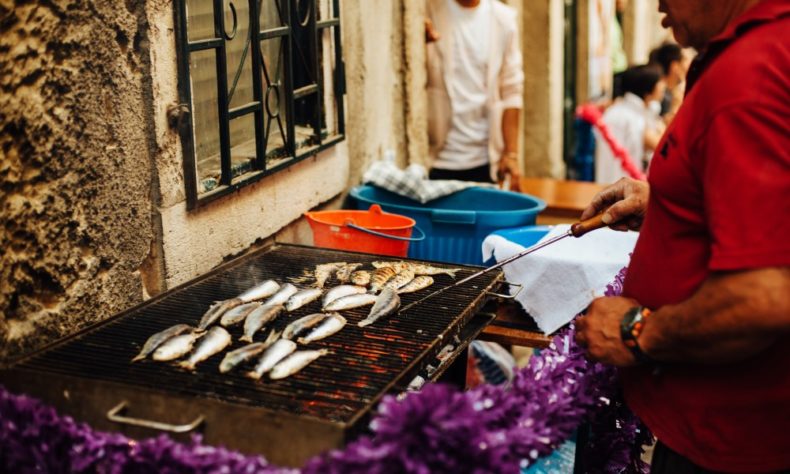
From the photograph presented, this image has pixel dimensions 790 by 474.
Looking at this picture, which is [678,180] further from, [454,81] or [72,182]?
[454,81]

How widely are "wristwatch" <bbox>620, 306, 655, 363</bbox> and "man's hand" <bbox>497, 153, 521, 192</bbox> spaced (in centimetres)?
427

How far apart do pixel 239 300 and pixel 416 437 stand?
4.10 feet

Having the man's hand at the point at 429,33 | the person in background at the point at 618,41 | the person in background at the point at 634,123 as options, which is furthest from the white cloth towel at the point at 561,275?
the person in background at the point at 618,41

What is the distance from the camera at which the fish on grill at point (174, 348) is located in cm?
274

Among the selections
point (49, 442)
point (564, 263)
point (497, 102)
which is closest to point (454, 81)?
point (497, 102)

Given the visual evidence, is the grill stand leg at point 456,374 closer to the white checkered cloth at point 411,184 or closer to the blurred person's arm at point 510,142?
the white checkered cloth at point 411,184

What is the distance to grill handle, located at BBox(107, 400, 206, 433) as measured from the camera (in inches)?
92.4

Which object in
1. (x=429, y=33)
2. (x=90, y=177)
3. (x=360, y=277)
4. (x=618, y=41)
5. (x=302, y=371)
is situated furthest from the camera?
(x=618, y=41)

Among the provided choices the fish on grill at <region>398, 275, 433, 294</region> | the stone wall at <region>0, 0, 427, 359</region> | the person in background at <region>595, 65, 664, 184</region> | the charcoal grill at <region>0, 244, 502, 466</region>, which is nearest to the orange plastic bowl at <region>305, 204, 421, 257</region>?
the stone wall at <region>0, 0, 427, 359</region>

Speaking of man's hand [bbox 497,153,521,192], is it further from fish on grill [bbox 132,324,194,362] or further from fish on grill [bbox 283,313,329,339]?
fish on grill [bbox 132,324,194,362]

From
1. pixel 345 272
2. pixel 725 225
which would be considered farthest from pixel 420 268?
pixel 725 225

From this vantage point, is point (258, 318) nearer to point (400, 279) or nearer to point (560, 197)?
point (400, 279)

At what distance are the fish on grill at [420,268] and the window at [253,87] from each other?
756 millimetres

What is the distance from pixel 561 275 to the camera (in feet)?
13.8
